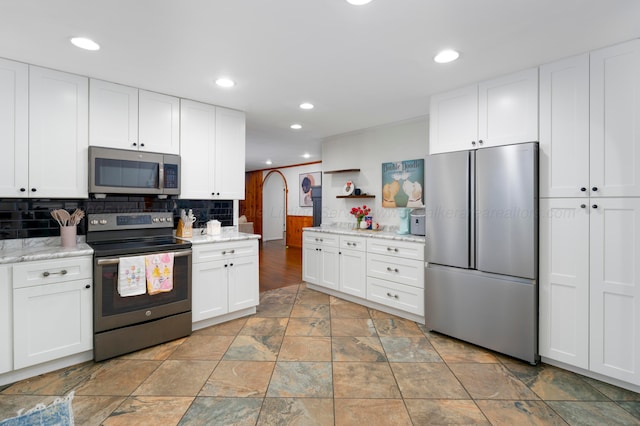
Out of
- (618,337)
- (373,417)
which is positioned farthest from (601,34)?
(373,417)

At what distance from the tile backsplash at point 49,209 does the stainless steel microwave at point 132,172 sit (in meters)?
0.26

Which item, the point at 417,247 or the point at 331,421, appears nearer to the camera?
the point at 331,421

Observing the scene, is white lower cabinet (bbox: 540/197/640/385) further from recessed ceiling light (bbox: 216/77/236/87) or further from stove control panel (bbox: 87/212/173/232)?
stove control panel (bbox: 87/212/173/232)

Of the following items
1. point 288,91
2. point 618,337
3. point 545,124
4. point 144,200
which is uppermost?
point 288,91

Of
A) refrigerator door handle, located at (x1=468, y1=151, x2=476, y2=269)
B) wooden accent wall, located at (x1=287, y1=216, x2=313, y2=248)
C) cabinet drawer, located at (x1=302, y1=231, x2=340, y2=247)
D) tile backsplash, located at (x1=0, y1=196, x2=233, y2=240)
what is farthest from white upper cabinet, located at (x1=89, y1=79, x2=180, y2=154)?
wooden accent wall, located at (x1=287, y1=216, x2=313, y2=248)

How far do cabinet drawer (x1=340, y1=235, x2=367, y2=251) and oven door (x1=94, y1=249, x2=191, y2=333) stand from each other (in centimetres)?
188

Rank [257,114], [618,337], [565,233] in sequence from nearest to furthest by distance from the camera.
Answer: [618,337] < [565,233] < [257,114]

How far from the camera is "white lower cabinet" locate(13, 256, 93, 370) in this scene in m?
2.17

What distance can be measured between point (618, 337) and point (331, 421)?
2.04 m

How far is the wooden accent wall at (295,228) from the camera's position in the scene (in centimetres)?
858

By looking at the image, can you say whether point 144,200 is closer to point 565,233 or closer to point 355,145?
point 355,145

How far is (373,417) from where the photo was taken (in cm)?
185

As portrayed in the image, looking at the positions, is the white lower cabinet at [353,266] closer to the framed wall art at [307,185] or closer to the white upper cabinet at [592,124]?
the white upper cabinet at [592,124]

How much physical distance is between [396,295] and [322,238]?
1.29 m
